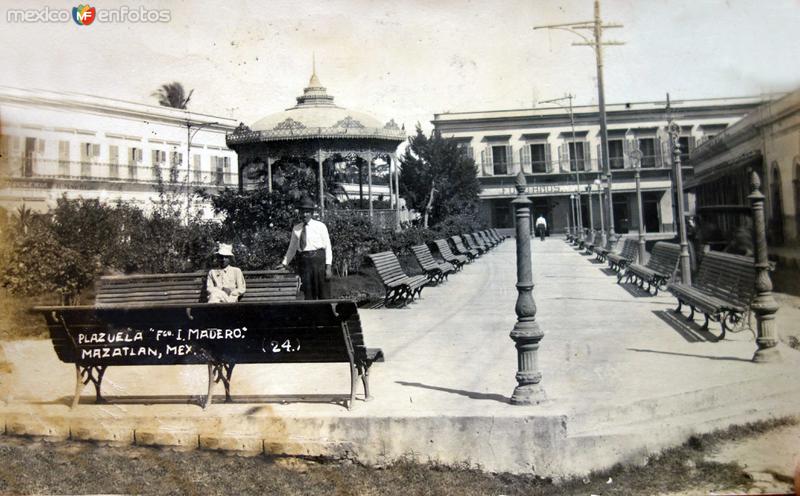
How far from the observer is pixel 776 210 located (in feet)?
38.4

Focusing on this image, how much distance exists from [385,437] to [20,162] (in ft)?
17.6

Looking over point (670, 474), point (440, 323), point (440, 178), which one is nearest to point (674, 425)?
point (670, 474)

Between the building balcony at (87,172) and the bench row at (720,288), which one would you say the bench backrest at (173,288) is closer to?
the building balcony at (87,172)

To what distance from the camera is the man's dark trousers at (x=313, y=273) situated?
771 centimetres

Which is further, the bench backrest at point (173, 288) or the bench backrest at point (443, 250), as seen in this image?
the bench backrest at point (443, 250)

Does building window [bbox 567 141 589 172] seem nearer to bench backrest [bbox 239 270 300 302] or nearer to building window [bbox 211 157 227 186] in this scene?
building window [bbox 211 157 227 186]

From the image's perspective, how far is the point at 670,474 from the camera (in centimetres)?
409

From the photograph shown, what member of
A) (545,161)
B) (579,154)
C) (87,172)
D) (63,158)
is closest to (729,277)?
(63,158)

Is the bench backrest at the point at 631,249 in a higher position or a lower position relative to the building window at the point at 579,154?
lower

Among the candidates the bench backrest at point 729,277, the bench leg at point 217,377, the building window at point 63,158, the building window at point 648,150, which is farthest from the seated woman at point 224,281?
the building window at point 648,150

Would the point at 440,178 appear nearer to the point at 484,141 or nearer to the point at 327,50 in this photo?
the point at 484,141

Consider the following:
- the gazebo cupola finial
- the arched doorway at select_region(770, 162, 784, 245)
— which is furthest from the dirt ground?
the gazebo cupola finial

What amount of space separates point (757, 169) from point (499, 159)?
29.6 meters

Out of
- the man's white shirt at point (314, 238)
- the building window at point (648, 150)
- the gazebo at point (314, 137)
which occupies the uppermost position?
the building window at point (648, 150)
